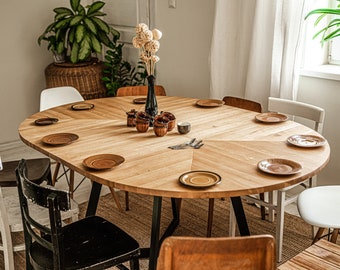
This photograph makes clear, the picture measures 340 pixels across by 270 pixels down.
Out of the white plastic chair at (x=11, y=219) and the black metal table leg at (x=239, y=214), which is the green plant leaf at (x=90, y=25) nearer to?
the white plastic chair at (x=11, y=219)

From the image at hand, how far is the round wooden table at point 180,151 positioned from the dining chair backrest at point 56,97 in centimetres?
42

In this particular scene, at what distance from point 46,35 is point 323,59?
2.71 meters

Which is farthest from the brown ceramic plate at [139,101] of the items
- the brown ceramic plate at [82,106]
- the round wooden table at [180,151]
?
the brown ceramic plate at [82,106]

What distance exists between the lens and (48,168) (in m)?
2.76

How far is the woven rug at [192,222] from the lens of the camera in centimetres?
278

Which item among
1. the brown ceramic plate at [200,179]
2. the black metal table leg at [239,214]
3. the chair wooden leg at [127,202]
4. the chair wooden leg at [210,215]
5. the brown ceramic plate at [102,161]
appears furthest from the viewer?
the chair wooden leg at [127,202]

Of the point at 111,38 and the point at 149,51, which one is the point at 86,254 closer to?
the point at 149,51

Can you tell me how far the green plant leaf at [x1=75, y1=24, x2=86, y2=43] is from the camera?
13.7ft

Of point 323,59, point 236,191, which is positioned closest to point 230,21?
point 323,59

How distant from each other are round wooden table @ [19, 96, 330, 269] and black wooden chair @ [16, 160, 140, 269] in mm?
206

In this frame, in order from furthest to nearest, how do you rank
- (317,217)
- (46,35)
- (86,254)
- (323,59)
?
(46,35) → (323,59) → (317,217) → (86,254)

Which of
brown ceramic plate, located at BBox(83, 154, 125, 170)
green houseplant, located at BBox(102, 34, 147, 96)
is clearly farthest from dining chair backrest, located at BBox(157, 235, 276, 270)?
green houseplant, located at BBox(102, 34, 147, 96)

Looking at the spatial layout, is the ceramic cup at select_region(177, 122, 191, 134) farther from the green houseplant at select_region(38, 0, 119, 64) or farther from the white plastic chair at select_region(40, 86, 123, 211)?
the green houseplant at select_region(38, 0, 119, 64)

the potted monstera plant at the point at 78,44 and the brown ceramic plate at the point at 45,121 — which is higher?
the potted monstera plant at the point at 78,44
